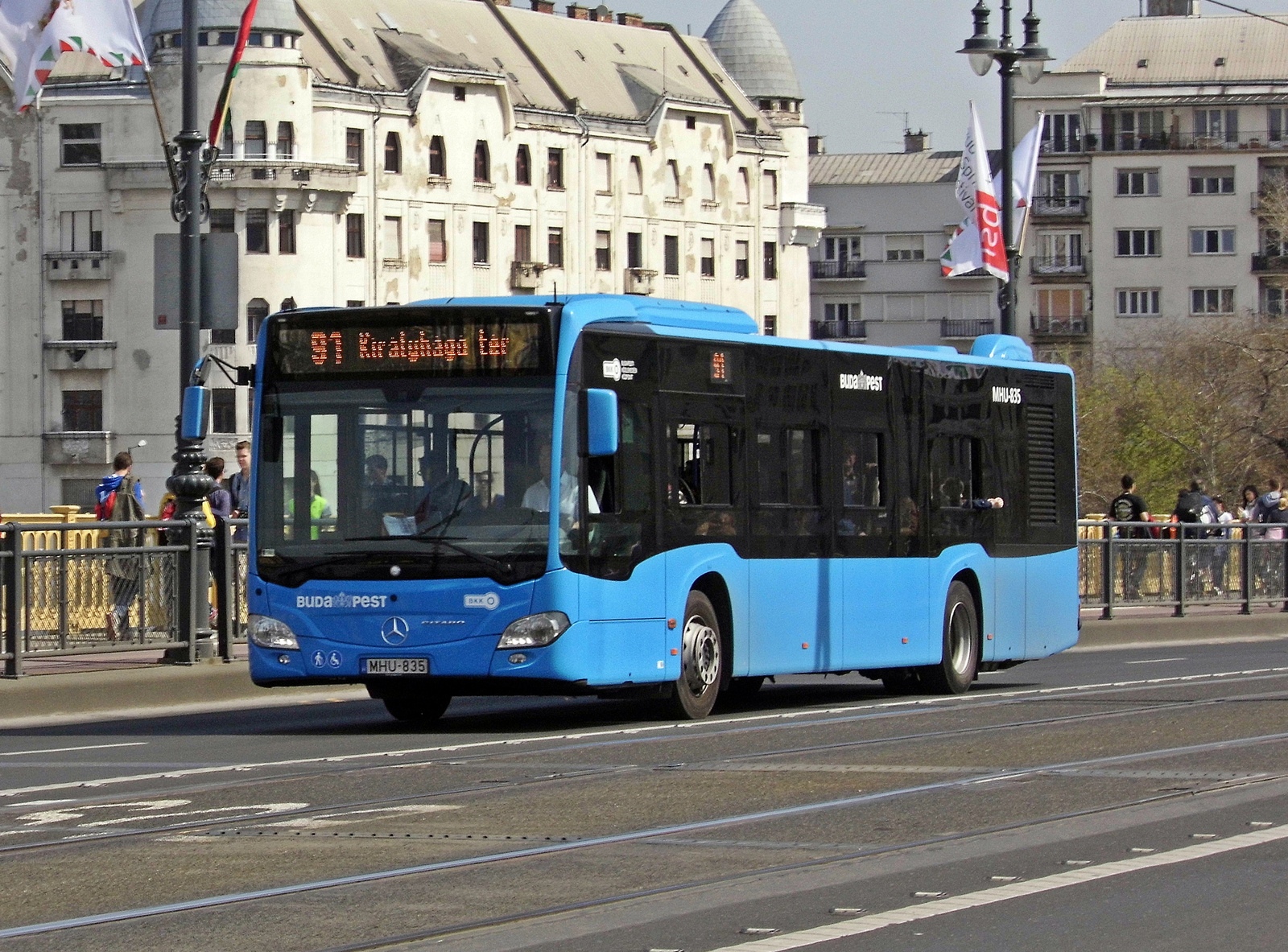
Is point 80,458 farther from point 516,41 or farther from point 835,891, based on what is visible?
point 835,891

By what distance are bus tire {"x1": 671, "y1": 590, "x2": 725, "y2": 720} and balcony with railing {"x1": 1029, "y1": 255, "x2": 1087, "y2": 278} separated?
10966cm

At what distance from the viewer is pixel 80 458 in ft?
310

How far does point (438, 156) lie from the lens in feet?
333

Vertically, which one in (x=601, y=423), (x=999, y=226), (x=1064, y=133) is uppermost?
(x=1064, y=133)

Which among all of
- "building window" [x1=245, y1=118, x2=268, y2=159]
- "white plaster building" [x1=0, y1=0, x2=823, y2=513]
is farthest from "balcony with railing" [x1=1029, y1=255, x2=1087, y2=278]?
"building window" [x1=245, y1=118, x2=268, y2=159]

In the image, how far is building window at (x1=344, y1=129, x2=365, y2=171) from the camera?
98375 millimetres

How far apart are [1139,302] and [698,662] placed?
110 meters

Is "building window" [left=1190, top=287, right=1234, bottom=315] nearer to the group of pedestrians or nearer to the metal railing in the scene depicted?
the metal railing

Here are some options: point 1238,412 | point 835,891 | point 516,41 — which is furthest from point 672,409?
point 516,41

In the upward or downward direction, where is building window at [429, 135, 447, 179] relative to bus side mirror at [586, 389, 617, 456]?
upward

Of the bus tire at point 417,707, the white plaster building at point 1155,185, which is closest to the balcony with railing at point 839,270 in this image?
the white plaster building at point 1155,185

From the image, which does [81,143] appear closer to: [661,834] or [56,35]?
[56,35]

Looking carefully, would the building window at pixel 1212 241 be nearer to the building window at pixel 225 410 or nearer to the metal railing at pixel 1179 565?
the building window at pixel 225 410

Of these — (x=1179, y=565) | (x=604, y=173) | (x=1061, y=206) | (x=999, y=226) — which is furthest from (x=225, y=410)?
(x=1179, y=565)
